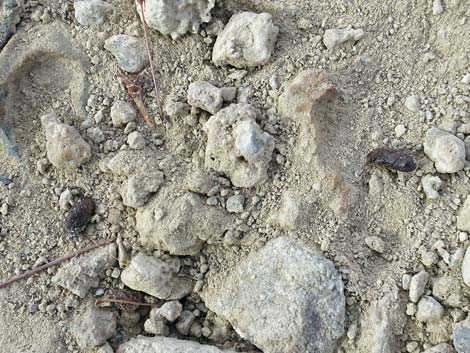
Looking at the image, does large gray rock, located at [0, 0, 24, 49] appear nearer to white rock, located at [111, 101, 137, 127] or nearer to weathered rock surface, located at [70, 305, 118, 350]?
white rock, located at [111, 101, 137, 127]

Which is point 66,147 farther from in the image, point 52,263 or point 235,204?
point 235,204

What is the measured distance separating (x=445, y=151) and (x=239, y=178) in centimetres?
78

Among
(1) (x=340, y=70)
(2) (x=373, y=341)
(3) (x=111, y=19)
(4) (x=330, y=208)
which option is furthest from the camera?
(3) (x=111, y=19)

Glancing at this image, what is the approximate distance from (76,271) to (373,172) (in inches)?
48.1

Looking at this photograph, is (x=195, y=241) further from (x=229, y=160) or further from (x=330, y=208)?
(x=330, y=208)

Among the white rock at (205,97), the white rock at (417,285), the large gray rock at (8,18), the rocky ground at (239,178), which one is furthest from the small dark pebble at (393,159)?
the large gray rock at (8,18)

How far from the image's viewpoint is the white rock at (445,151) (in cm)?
206

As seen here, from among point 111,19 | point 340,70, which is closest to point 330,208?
point 340,70

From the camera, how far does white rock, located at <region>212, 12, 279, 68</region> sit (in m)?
2.27

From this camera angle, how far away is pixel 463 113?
7.12ft

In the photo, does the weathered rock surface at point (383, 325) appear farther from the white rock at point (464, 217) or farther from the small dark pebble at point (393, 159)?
the small dark pebble at point (393, 159)

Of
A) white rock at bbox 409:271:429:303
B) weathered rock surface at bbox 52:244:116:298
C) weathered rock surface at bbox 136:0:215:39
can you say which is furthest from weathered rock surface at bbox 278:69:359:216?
weathered rock surface at bbox 52:244:116:298

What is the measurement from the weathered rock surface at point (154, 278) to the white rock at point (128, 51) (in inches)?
31.8

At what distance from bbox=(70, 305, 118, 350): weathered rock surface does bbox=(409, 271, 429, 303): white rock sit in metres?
1.12
